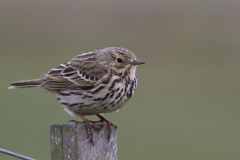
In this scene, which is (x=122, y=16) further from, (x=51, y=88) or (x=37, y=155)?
(x=51, y=88)

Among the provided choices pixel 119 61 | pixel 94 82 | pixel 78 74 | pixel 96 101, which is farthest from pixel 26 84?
pixel 119 61

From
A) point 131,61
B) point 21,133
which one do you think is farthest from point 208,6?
point 131,61

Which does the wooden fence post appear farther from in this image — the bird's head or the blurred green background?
the blurred green background

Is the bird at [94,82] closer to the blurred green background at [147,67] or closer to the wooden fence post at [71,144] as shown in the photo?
the wooden fence post at [71,144]

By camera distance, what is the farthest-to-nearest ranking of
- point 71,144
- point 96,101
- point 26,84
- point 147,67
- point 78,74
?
point 147,67, point 26,84, point 78,74, point 96,101, point 71,144

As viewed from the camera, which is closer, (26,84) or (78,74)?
(78,74)

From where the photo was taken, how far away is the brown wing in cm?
617

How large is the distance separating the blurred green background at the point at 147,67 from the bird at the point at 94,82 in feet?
12.3

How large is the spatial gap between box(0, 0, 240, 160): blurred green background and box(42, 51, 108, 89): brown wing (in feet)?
12.2

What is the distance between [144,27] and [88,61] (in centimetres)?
1601

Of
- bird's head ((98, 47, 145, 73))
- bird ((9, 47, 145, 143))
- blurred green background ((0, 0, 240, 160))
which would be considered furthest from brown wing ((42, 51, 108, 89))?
blurred green background ((0, 0, 240, 160))

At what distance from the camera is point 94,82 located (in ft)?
20.0

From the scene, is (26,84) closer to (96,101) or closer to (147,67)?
(96,101)

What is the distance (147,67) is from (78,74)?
13101mm
